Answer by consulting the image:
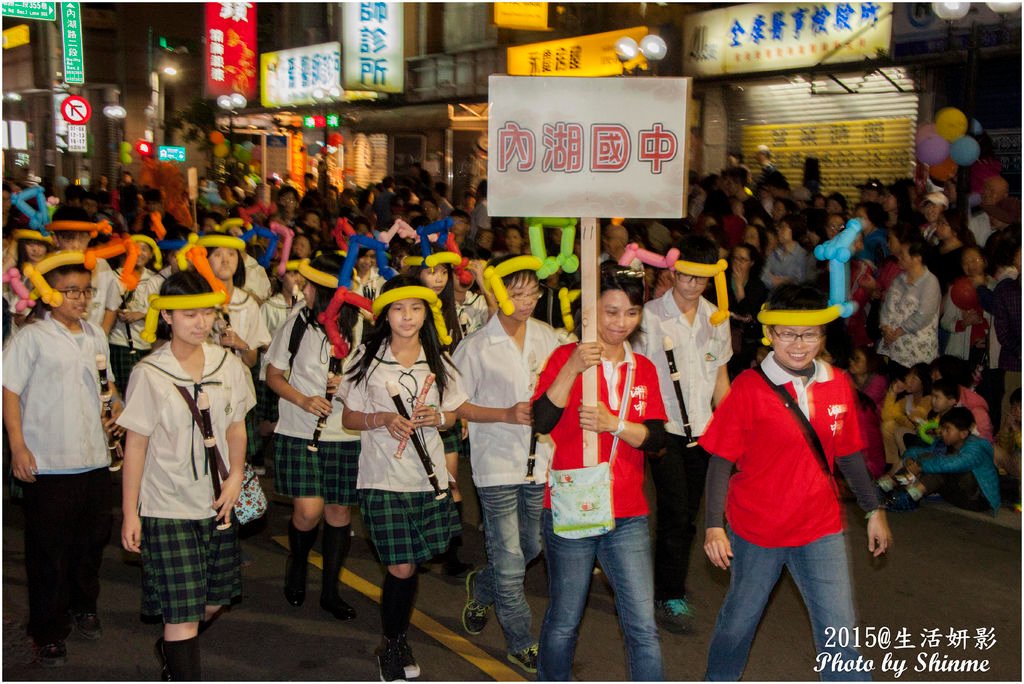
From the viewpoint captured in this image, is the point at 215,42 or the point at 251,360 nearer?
the point at 251,360

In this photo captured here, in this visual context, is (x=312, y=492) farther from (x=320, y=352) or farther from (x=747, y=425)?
(x=747, y=425)

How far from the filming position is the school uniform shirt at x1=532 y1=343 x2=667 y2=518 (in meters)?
Result: 4.27

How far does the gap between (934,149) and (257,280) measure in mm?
7030

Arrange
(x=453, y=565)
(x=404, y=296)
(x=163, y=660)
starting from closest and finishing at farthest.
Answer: (x=163, y=660)
(x=404, y=296)
(x=453, y=565)

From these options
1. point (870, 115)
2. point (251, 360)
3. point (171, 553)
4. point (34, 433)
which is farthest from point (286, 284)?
point (870, 115)

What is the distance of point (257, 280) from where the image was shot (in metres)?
9.69

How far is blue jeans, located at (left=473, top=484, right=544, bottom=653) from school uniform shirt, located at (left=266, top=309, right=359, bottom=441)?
39.1 inches

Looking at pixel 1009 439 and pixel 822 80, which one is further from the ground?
pixel 822 80

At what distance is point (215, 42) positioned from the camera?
26.9 meters

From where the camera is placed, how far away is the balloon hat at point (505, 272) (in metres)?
5.02

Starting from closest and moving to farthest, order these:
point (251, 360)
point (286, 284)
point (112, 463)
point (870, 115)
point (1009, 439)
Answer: point (112, 463)
point (251, 360)
point (1009, 439)
point (286, 284)
point (870, 115)

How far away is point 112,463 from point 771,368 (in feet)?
11.0

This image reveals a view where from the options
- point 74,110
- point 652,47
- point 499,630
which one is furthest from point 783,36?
point 74,110

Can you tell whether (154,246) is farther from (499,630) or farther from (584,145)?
(584,145)
